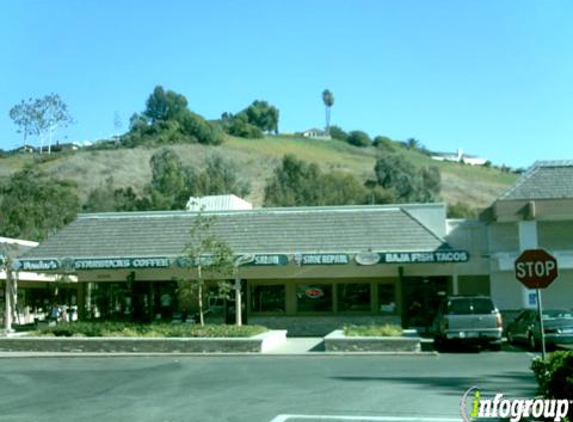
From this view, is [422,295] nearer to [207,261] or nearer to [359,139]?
[207,261]

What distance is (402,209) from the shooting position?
35.6 m

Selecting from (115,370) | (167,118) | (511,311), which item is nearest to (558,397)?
(115,370)

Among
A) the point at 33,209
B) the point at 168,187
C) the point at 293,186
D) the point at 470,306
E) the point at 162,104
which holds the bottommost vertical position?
the point at 470,306

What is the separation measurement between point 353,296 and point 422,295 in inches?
126

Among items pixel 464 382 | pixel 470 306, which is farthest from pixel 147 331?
pixel 464 382

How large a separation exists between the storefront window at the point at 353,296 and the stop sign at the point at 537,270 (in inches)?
812

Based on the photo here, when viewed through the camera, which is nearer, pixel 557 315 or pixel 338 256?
pixel 557 315

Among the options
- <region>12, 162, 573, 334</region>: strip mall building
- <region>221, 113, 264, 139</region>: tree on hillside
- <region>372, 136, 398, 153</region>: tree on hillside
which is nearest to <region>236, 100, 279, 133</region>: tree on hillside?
<region>221, 113, 264, 139</region>: tree on hillside

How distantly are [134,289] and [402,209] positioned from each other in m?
13.4

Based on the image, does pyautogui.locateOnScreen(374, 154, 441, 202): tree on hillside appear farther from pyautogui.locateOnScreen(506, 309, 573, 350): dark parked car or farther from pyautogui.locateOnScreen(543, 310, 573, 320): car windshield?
pyautogui.locateOnScreen(543, 310, 573, 320): car windshield

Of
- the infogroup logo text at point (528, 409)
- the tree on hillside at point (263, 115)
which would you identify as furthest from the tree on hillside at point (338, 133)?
the infogroup logo text at point (528, 409)

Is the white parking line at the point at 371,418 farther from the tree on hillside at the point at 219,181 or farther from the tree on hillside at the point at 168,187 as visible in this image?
the tree on hillside at the point at 219,181

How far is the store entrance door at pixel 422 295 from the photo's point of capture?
34.9 m

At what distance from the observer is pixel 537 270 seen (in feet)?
47.0
